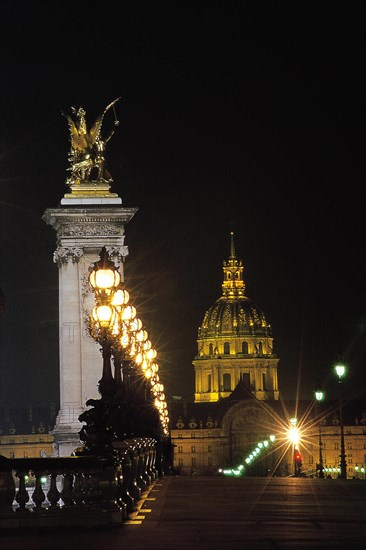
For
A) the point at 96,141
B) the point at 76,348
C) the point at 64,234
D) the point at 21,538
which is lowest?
the point at 21,538

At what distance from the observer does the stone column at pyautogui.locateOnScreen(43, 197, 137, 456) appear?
9281 centimetres

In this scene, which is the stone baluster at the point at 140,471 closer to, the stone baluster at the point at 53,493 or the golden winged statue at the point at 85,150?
the stone baluster at the point at 53,493

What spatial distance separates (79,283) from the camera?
93375mm

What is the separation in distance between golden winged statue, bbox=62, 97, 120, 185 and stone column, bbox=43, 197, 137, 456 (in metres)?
3.75

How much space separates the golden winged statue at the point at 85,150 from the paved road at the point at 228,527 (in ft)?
198

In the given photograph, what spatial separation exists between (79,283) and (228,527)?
67747 millimetres

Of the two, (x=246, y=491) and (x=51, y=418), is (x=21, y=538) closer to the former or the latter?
(x=246, y=491)

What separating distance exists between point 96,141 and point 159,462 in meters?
40.0

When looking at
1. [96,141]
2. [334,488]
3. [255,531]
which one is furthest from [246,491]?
[96,141]

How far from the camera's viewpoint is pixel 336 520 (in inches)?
1093

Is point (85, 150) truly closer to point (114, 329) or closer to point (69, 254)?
point (69, 254)

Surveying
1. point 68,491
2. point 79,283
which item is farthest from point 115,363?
point 79,283

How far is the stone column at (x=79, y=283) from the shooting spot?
305 ft

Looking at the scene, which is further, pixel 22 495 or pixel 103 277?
pixel 103 277
